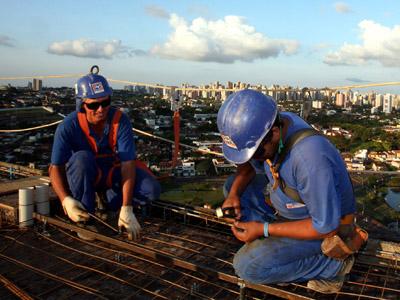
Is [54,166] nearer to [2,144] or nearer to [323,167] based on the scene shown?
[323,167]

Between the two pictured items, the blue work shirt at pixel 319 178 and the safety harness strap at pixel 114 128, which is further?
the safety harness strap at pixel 114 128

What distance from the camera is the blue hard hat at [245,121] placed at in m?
1.66

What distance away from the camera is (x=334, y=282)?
79.2 inches

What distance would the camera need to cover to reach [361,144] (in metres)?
41.6

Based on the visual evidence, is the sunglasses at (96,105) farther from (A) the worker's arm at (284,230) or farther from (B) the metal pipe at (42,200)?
(A) the worker's arm at (284,230)

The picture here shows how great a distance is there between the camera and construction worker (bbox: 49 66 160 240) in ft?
8.57

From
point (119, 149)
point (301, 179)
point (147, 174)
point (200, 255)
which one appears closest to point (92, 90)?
point (119, 149)

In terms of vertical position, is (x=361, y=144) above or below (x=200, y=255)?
below

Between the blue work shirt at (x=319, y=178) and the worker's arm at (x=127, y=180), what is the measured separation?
3.97 ft

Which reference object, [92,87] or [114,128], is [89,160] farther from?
[92,87]

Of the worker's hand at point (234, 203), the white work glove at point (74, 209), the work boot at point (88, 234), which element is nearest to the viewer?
the worker's hand at point (234, 203)

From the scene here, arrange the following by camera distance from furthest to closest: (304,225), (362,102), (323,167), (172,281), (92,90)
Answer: (362,102), (92,90), (172,281), (304,225), (323,167)

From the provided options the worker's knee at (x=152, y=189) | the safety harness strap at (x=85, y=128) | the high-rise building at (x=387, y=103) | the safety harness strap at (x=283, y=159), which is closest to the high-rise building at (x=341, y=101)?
the high-rise building at (x=387, y=103)

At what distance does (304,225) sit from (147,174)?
1.49m
